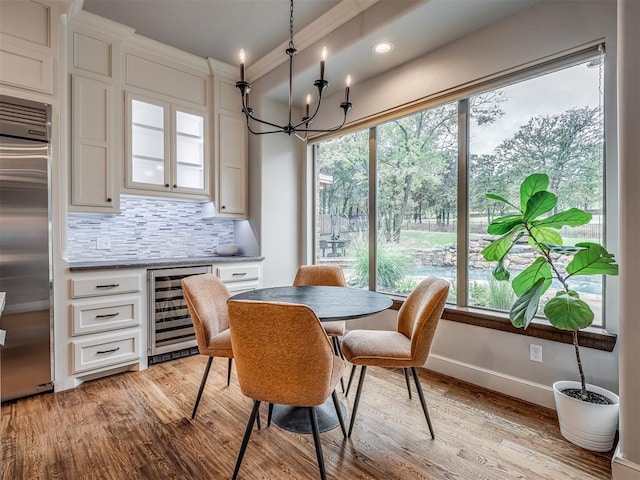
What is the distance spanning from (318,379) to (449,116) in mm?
2368

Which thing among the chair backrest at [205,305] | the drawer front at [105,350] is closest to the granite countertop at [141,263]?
the drawer front at [105,350]

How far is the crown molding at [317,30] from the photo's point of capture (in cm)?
257

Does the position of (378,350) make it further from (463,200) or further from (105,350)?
(105,350)

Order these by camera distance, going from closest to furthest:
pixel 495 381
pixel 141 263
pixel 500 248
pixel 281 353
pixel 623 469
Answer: pixel 281 353
pixel 623 469
pixel 500 248
pixel 495 381
pixel 141 263

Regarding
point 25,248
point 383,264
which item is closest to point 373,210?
point 383,264

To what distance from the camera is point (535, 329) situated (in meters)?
2.20

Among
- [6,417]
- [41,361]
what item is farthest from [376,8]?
[6,417]

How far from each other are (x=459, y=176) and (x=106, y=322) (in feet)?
9.98

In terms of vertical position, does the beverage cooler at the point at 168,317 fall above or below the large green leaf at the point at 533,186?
below

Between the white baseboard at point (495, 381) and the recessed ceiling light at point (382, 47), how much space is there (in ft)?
8.25

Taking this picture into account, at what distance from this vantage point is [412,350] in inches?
71.3

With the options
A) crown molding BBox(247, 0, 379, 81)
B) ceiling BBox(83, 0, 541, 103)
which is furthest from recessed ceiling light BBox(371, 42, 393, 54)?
crown molding BBox(247, 0, 379, 81)

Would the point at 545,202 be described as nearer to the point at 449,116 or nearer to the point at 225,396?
the point at 449,116

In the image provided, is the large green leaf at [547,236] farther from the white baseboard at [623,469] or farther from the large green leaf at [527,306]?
the white baseboard at [623,469]
